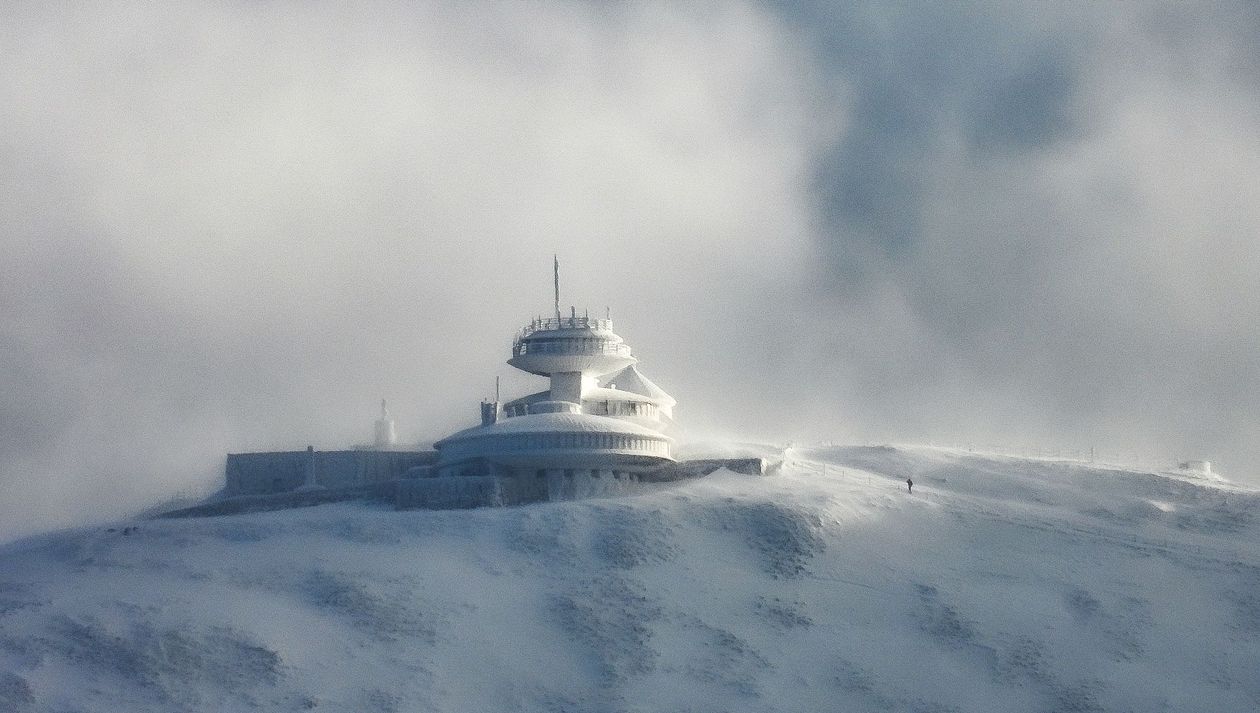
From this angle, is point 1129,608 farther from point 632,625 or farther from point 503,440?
point 503,440

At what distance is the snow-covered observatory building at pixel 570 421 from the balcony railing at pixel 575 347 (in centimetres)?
6

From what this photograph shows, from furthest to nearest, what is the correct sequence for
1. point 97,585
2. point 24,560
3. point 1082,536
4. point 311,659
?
1. point 1082,536
2. point 24,560
3. point 97,585
4. point 311,659

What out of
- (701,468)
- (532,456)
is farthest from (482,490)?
(701,468)

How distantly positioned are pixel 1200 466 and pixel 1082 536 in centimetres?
2569

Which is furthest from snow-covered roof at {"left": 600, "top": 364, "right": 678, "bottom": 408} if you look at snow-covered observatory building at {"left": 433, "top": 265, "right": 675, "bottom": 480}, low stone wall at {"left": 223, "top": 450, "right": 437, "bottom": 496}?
low stone wall at {"left": 223, "top": 450, "right": 437, "bottom": 496}

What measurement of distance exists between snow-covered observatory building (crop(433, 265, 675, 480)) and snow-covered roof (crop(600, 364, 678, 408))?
0.29 feet

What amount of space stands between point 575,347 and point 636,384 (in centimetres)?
1087

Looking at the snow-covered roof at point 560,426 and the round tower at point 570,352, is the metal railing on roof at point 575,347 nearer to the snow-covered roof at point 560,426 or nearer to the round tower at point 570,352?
the round tower at point 570,352

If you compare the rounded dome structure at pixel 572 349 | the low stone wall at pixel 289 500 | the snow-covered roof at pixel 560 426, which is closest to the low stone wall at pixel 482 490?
the low stone wall at pixel 289 500

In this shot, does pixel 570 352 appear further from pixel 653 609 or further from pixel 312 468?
pixel 653 609

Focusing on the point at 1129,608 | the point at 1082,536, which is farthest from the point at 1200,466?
the point at 1129,608

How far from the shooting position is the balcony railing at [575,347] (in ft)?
324

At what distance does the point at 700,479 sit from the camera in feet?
291

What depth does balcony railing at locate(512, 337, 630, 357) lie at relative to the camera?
9869 centimetres
